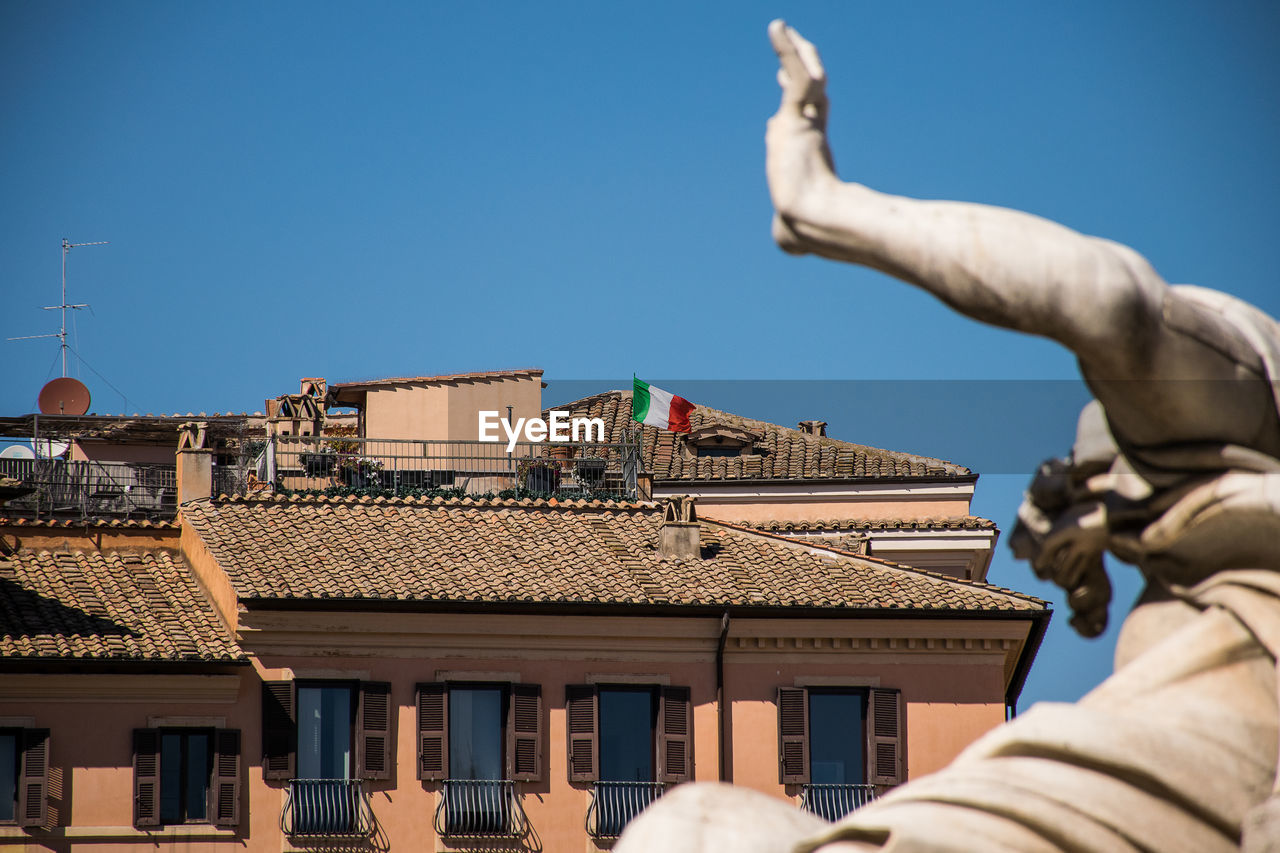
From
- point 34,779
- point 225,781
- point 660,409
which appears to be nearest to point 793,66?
point 34,779

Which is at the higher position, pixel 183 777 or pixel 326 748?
pixel 326 748

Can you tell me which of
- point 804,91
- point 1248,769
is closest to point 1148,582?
point 1248,769

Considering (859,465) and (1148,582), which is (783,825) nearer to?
(1148,582)

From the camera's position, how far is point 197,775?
114 feet

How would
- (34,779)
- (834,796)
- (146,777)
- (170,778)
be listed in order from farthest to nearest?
(834,796)
(170,778)
(146,777)
(34,779)

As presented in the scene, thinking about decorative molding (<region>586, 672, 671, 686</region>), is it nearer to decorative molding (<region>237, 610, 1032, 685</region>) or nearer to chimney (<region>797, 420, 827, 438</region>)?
decorative molding (<region>237, 610, 1032, 685</region>)

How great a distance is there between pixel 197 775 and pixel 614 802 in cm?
638

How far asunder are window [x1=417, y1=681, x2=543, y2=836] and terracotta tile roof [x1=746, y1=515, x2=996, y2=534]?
1529cm

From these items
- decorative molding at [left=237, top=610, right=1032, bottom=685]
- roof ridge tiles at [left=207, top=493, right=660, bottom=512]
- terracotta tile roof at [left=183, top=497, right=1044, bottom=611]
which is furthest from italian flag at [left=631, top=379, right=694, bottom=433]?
decorative molding at [left=237, top=610, right=1032, bottom=685]

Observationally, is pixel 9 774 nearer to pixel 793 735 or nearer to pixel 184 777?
pixel 184 777

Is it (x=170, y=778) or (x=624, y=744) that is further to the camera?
(x=624, y=744)

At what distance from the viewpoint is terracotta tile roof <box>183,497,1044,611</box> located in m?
36.3

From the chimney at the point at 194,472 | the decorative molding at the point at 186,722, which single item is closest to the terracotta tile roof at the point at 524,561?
the decorative molding at the point at 186,722

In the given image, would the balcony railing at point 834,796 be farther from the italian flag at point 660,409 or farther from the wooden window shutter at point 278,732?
the italian flag at point 660,409
